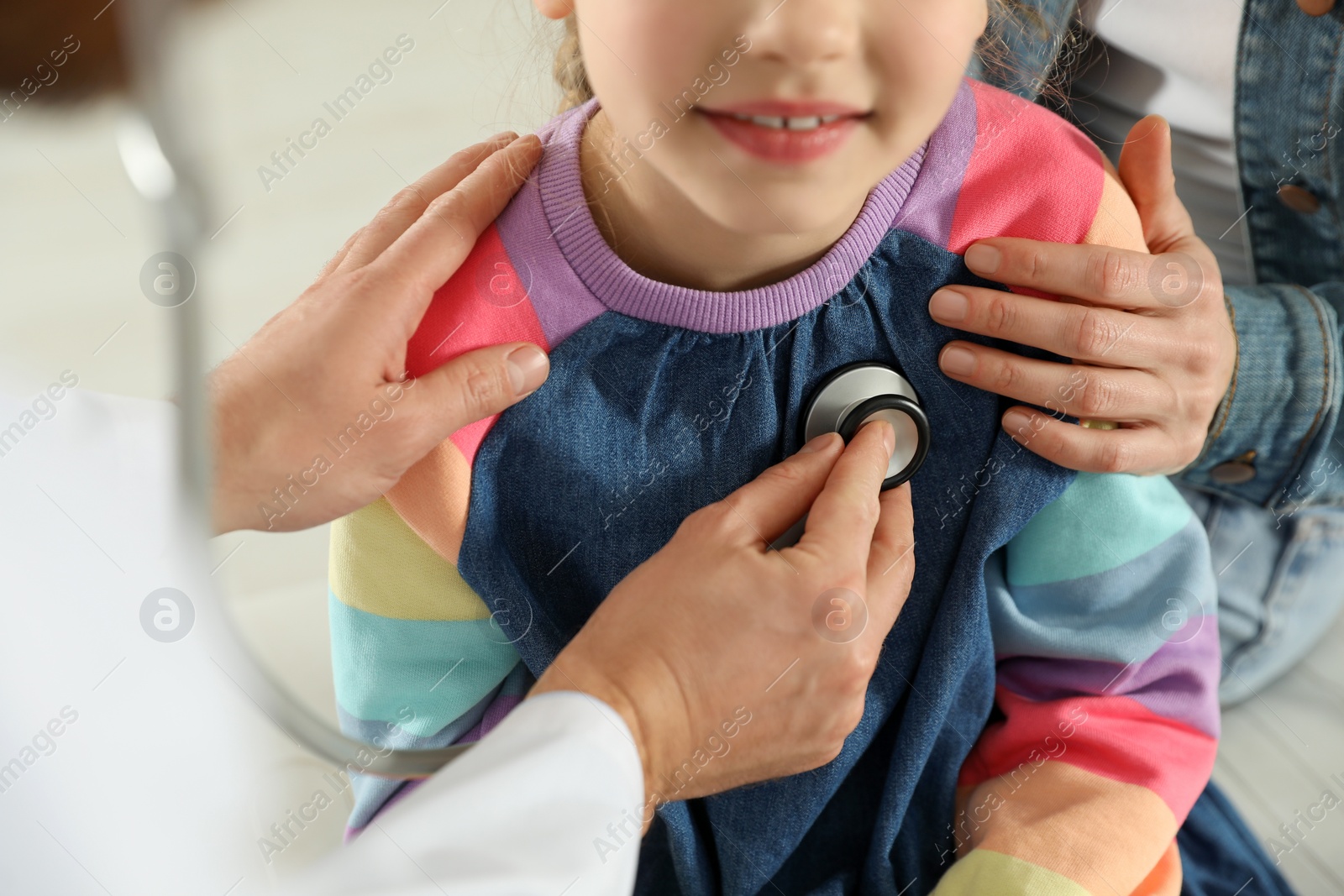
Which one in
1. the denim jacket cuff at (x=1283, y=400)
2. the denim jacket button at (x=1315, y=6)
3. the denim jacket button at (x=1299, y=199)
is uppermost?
the denim jacket button at (x=1315, y=6)

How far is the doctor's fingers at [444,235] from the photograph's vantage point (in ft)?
2.17

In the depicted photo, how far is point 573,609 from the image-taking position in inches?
30.0

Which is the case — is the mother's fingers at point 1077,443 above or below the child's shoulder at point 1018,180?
below

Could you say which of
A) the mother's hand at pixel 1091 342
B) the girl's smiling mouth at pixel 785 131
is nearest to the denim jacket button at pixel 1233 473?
the mother's hand at pixel 1091 342

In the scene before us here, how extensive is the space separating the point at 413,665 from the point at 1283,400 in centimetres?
73

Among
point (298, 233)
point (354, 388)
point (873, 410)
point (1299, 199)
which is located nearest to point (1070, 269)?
point (873, 410)

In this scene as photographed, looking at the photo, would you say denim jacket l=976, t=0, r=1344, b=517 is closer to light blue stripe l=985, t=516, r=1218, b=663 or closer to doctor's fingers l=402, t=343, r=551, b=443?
light blue stripe l=985, t=516, r=1218, b=663

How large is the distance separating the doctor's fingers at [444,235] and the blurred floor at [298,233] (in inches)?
6.3

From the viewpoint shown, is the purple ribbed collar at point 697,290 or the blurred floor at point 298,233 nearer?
the purple ribbed collar at point 697,290

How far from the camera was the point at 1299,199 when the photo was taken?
2.92ft

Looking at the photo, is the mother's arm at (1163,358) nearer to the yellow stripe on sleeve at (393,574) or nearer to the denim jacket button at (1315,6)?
the denim jacket button at (1315,6)

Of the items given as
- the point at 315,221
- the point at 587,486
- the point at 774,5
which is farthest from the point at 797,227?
the point at 315,221

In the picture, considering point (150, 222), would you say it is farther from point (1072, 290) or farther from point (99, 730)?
point (1072, 290)

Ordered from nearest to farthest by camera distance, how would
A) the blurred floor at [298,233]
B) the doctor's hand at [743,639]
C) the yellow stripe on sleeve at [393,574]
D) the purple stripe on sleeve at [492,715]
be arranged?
the doctor's hand at [743,639] → the yellow stripe on sleeve at [393,574] → the purple stripe on sleeve at [492,715] → the blurred floor at [298,233]
